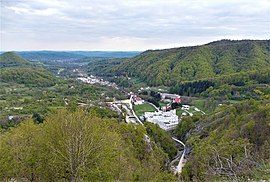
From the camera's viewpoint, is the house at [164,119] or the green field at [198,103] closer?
the house at [164,119]

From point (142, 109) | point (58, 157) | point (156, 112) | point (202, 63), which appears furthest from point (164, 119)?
point (202, 63)

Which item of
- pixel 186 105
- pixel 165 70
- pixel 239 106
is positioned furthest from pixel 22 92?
pixel 239 106

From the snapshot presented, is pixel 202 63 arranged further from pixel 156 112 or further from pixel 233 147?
pixel 233 147

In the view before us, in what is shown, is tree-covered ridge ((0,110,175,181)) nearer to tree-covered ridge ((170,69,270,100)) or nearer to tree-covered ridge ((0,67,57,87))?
tree-covered ridge ((170,69,270,100))

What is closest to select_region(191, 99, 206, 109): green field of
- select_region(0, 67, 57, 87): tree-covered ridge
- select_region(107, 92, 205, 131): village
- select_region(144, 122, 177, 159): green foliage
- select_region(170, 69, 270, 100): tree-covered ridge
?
select_region(107, 92, 205, 131): village

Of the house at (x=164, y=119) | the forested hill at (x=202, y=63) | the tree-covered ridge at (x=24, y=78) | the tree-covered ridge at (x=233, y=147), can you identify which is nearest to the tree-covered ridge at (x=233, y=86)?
the forested hill at (x=202, y=63)

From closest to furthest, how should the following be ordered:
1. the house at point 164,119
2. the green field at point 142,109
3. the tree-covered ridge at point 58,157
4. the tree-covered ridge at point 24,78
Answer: the tree-covered ridge at point 58,157, the house at point 164,119, the green field at point 142,109, the tree-covered ridge at point 24,78

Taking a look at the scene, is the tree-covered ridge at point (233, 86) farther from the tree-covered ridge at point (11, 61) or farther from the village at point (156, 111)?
the tree-covered ridge at point (11, 61)

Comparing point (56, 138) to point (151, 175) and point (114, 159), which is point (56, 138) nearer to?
point (114, 159)
